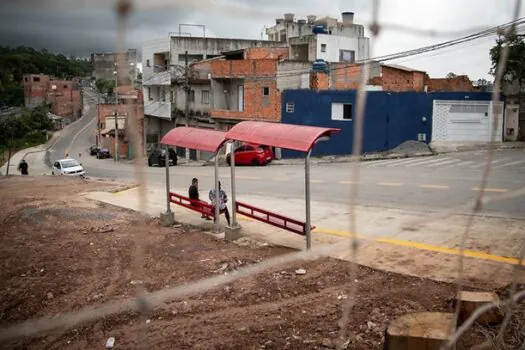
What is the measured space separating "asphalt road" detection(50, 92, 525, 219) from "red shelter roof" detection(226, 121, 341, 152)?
141 inches

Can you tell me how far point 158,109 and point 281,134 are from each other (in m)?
21.4

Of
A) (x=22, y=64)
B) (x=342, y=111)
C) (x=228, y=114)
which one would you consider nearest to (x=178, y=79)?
(x=228, y=114)

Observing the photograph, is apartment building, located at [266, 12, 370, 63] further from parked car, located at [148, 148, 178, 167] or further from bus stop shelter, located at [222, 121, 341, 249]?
bus stop shelter, located at [222, 121, 341, 249]

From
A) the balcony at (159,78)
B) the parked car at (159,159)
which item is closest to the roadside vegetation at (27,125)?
the parked car at (159,159)

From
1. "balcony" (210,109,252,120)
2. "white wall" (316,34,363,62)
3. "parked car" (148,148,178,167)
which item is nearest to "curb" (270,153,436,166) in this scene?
"balcony" (210,109,252,120)

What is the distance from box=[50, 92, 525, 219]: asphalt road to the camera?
31.9ft

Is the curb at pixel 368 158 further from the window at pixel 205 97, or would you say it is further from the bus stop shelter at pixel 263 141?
the bus stop shelter at pixel 263 141

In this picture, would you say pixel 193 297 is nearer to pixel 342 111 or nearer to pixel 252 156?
pixel 252 156

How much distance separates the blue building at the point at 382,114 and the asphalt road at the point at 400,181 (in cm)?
143

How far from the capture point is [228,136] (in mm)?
7188

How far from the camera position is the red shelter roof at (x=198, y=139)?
292 inches

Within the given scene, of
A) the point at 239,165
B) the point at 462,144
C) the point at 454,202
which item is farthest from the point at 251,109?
the point at 454,202

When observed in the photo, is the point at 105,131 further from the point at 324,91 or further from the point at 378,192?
the point at 378,192

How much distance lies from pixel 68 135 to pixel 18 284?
3283cm
